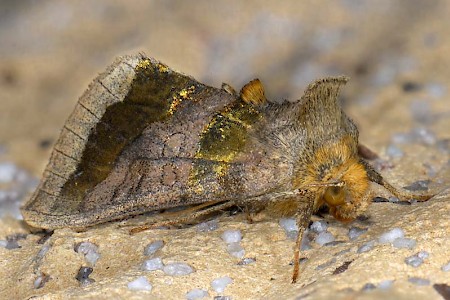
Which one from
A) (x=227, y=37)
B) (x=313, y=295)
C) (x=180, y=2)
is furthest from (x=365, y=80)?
(x=313, y=295)

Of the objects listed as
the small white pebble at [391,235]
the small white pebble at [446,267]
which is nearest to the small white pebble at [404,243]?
the small white pebble at [391,235]

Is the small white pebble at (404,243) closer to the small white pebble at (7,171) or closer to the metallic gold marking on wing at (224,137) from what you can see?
the metallic gold marking on wing at (224,137)

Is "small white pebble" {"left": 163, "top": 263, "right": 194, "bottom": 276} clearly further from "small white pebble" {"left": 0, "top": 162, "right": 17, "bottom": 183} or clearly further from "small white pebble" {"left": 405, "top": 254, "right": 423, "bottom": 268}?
"small white pebble" {"left": 0, "top": 162, "right": 17, "bottom": 183}

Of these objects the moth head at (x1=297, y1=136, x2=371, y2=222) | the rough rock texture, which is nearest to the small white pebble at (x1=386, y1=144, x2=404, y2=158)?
the rough rock texture

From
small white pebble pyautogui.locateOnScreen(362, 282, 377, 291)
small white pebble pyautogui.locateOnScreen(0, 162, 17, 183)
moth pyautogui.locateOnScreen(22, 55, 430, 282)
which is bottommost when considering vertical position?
small white pebble pyautogui.locateOnScreen(362, 282, 377, 291)

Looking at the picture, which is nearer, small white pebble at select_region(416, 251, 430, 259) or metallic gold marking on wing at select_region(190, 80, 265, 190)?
small white pebble at select_region(416, 251, 430, 259)

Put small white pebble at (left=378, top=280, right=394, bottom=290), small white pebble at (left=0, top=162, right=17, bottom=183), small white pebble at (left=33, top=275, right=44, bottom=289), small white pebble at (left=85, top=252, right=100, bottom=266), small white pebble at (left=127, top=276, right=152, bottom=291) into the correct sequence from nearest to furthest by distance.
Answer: small white pebble at (left=378, top=280, right=394, bottom=290), small white pebble at (left=127, top=276, right=152, bottom=291), small white pebble at (left=33, top=275, right=44, bottom=289), small white pebble at (left=85, top=252, right=100, bottom=266), small white pebble at (left=0, top=162, right=17, bottom=183)
